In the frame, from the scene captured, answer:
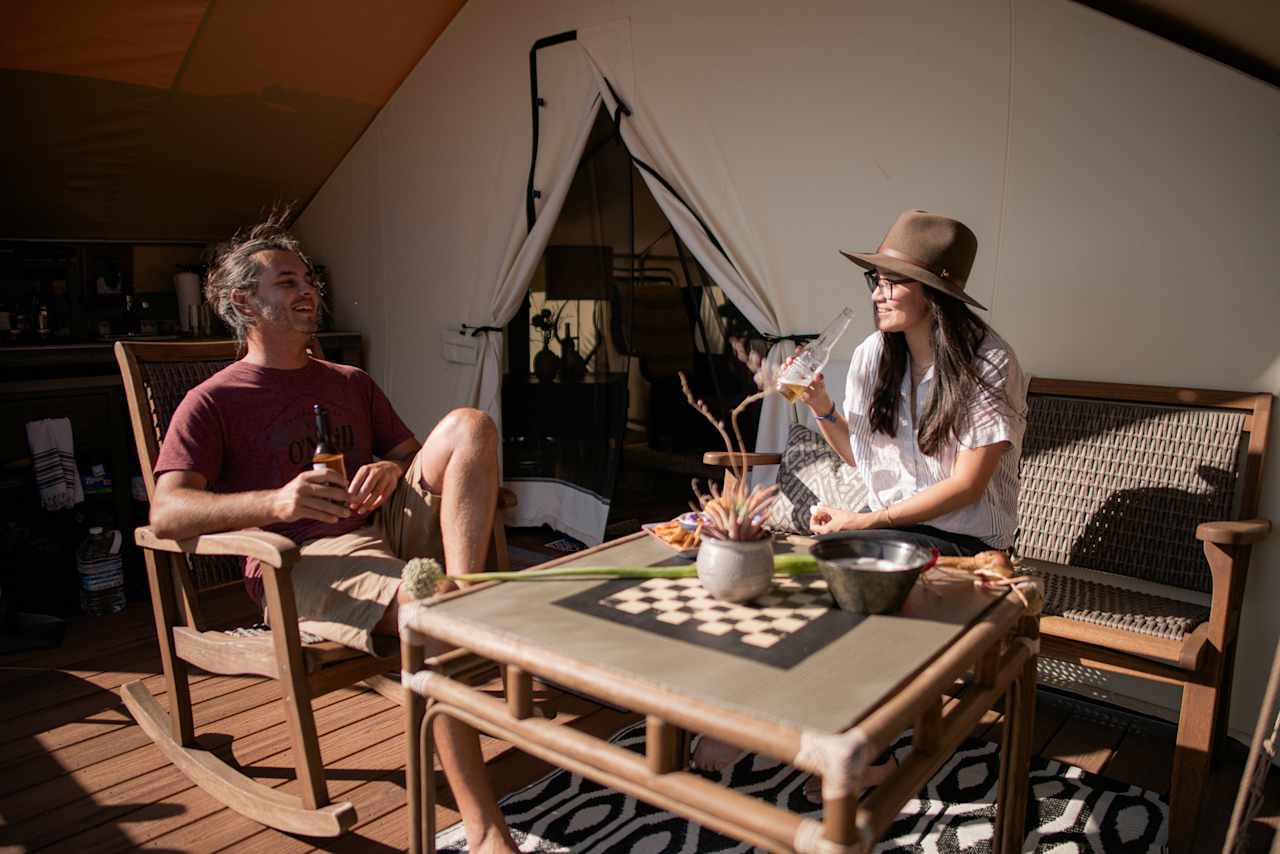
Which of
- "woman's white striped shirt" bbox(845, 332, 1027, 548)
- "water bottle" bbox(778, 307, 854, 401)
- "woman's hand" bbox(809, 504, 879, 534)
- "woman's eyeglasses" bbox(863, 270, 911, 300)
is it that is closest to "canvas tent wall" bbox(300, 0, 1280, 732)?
"woman's white striped shirt" bbox(845, 332, 1027, 548)

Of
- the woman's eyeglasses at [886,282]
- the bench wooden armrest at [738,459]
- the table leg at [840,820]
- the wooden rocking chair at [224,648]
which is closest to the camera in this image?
the table leg at [840,820]

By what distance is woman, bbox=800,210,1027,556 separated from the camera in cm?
195

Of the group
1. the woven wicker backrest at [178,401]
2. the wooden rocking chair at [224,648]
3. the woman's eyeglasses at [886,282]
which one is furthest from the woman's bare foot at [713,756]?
the woven wicker backrest at [178,401]

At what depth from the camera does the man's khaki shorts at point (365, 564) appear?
75.3 inches

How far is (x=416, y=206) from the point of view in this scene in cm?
439

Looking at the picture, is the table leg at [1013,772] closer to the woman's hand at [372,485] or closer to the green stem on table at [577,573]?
the green stem on table at [577,573]

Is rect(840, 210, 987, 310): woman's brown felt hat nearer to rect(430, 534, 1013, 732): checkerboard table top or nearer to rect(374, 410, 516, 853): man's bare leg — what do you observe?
rect(430, 534, 1013, 732): checkerboard table top

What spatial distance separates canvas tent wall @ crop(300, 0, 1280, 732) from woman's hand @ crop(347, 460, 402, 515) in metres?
1.47

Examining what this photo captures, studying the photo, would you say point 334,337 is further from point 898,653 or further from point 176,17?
point 898,653

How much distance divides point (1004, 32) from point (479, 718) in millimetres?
2306

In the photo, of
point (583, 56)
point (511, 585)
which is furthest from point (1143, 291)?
point (583, 56)

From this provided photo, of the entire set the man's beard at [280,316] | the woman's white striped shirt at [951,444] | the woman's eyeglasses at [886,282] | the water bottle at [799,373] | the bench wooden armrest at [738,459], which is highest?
the woman's eyeglasses at [886,282]

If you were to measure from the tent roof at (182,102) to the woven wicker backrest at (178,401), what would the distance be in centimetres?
167

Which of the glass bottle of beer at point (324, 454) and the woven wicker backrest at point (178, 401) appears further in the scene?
the woven wicker backrest at point (178, 401)
